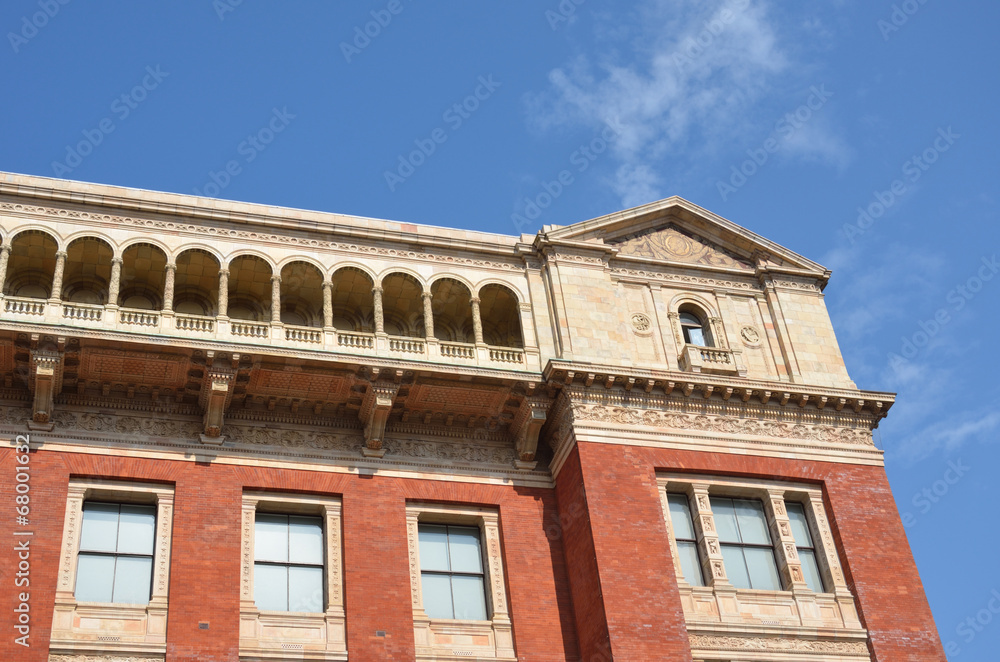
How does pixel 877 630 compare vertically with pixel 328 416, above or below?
below

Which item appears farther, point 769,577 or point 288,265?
point 288,265

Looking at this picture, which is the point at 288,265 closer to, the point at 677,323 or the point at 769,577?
the point at 677,323

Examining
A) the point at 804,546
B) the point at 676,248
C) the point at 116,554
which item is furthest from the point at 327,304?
the point at 804,546

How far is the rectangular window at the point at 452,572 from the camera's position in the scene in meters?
27.7

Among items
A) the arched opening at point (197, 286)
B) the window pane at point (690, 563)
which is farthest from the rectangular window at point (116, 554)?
the window pane at point (690, 563)

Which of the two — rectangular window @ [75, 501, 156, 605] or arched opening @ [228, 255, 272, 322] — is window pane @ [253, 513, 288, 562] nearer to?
rectangular window @ [75, 501, 156, 605]

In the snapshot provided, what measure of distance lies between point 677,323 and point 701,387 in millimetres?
2946

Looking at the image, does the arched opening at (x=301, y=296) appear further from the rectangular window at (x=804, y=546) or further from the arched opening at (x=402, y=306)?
the rectangular window at (x=804, y=546)

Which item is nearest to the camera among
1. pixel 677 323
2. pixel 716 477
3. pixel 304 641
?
pixel 304 641

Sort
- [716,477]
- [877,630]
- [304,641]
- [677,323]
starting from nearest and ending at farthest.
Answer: [304,641] → [877,630] → [716,477] → [677,323]

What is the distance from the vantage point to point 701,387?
3034 cm

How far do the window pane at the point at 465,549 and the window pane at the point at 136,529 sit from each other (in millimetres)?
6785

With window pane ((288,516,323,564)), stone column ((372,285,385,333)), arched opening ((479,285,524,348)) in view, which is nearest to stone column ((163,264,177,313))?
stone column ((372,285,385,333))

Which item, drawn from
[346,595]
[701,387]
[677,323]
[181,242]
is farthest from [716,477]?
[181,242]
